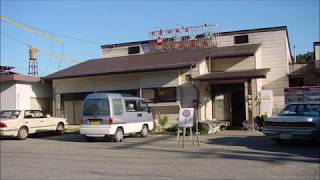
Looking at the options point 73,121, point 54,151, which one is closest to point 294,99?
point 54,151

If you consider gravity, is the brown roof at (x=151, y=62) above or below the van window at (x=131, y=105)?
above

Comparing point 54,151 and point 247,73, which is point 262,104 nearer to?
point 247,73

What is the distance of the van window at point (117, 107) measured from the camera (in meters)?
18.3

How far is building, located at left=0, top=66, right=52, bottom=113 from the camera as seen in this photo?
26.4 meters

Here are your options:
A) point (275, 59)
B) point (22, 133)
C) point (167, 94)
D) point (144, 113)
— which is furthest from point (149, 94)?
point (275, 59)

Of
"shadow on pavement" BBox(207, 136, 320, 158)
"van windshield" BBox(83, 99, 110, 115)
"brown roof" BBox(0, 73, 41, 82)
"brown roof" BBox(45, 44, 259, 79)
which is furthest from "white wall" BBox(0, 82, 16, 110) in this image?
"shadow on pavement" BBox(207, 136, 320, 158)

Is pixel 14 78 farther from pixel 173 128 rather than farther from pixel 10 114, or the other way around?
pixel 173 128

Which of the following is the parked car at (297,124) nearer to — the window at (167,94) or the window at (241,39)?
the window at (167,94)

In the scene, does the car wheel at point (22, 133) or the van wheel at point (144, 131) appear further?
the car wheel at point (22, 133)

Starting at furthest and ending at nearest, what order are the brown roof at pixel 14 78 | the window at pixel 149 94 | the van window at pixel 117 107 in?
the brown roof at pixel 14 78
the window at pixel 149 94
the van window at pixel 117 107

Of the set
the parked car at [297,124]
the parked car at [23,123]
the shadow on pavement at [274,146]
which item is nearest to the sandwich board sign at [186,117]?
the shadow on pavement at [274,146]

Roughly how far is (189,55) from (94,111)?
365 inches

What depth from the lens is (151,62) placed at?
25.7m

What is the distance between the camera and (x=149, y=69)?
76.5 feet
